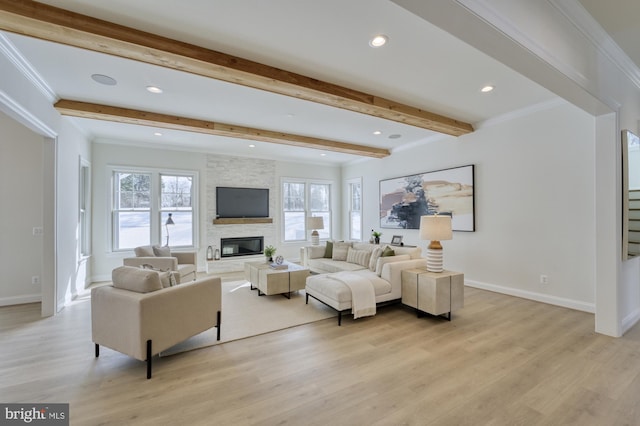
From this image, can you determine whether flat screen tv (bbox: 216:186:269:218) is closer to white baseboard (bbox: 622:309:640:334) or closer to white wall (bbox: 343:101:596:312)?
Answer: white wall (bbox: 343:101:596:312)

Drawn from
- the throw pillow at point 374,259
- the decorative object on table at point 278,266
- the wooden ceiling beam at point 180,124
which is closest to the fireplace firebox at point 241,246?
the decorative object on table at point 278,266

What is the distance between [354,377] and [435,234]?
2.05 m

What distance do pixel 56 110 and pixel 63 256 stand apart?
2.09 meters

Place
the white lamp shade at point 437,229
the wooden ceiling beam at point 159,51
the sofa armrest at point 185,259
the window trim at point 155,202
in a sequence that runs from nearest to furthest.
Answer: the wooden ceiling beam at point 159,51
the white lamp shade at point 437,229
the sofa armrest at point 185,259
the window trim at point 155,202

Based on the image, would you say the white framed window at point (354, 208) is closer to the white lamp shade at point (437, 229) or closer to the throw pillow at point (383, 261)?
the throw pillow at point (383, 261)

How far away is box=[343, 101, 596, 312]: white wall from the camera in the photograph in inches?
149

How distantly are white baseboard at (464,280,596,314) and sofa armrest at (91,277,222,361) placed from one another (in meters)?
4.58

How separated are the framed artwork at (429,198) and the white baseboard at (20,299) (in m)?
6.68

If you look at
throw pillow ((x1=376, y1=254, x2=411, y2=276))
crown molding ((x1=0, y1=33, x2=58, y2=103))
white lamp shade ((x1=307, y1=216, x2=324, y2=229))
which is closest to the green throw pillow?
throw pillow ((x1=376, y1=254, x2=411, y2=276))

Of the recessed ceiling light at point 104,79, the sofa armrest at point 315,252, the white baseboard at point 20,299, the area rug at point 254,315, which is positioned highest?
the recessed ceiling light at point 104,79

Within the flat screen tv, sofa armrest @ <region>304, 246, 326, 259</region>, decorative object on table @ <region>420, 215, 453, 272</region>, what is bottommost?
sofa armrest @ <region>304, 246, 326, 259</region>

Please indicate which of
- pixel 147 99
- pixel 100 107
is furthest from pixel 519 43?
pixel 100 107

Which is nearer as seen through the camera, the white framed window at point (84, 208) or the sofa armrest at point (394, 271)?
the sofa armrest at point (394, 271)

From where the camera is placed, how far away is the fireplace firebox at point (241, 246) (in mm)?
6893
